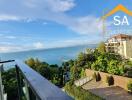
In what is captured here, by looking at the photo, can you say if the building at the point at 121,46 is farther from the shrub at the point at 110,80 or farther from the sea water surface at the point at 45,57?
the shrub at the point at 110,80

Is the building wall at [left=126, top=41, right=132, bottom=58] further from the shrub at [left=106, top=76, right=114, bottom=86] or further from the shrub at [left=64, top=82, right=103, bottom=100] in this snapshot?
the shrub at [left=64, top=82, right=103, bottom=100]

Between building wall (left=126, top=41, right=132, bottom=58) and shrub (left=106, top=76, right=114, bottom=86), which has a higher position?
building wall (left=126, top=41, right=132, bottom=58)

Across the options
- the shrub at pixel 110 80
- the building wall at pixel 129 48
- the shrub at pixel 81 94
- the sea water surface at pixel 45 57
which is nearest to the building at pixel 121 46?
the building wall at pixel 129 48

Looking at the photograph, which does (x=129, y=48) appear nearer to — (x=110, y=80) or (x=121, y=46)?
(x=121, y=46)

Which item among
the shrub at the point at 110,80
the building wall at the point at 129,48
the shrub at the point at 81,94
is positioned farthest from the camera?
the building wall at the point at 129,48

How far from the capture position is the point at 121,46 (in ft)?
113

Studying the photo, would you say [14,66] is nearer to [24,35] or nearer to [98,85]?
[98,85]

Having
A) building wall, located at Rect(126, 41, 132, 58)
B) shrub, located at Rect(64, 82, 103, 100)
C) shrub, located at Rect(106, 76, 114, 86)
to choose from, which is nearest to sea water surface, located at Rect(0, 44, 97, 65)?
shrub, located at Rect(64, 82, 103, 100)

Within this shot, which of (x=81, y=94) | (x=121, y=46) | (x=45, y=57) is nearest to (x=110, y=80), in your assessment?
(x=81, y=94)

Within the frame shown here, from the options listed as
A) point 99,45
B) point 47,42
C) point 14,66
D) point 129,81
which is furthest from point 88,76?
point 47,42

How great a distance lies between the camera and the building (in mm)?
33056

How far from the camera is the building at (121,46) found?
108ft

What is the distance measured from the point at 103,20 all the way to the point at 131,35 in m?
6.52

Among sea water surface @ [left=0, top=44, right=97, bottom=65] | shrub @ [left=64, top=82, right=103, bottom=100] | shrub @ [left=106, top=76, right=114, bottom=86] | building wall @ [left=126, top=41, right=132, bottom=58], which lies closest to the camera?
sea water surface @ [left=0, top=44, right=97, bottom=65]
